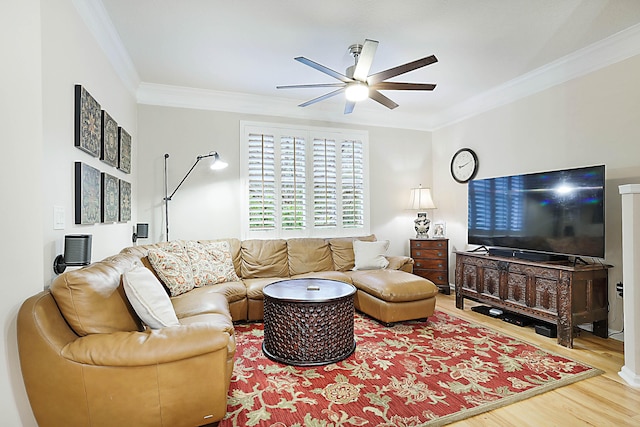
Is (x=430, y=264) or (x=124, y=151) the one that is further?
(x=430, y=264)

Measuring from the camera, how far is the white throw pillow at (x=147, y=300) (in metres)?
1.92

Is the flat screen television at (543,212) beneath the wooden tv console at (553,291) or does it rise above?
above

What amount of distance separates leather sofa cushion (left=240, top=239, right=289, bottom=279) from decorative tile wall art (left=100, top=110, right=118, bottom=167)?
6.03ft

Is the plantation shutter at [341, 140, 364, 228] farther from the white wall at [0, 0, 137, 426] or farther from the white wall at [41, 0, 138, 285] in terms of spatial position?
the white wall at [0, 0, 137, 426]

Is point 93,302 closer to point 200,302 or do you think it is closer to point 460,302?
point 200,302

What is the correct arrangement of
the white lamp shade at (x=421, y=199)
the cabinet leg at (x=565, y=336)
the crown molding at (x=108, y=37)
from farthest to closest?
the white lamp shade at (x=421, y=199)
the cabinet leg at (x=565, y=336)
the crown molding at (x=108, y=37)

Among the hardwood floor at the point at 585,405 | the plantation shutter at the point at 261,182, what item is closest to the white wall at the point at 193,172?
the plantation shutter at the point at 261,182

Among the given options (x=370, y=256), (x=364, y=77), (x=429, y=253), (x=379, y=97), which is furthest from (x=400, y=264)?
(x=364, y=77)

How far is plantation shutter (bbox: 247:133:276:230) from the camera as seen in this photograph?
4695 millimetres

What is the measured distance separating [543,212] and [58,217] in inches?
166

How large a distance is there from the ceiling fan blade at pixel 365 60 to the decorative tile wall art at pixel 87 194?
2181 millimetres

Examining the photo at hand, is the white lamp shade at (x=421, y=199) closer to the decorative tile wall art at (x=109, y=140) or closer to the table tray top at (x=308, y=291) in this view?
the table tray top at (x=308, y=291)

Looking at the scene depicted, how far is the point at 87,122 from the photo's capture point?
7.86 ft

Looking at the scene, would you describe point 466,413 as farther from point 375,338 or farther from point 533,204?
point 533,204
